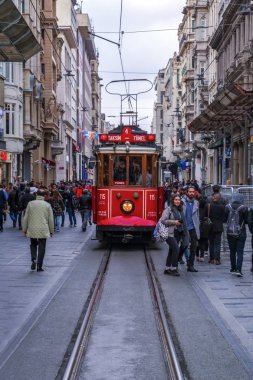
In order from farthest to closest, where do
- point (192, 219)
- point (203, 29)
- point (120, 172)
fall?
1. point (203, 29)
2. point (120, 172)
3. point (192, 219)

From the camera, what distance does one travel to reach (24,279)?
46.0 feet

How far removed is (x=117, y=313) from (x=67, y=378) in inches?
Answer: 140

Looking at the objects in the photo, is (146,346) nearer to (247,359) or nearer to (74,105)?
(247,359)

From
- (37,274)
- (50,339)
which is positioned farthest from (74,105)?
(50,339)

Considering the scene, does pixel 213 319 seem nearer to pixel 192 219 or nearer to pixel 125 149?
pixel 192 219

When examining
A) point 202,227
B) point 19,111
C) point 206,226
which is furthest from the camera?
point 19,111

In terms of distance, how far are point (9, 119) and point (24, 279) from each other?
98.7 ft

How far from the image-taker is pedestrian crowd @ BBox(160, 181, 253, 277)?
580 inches

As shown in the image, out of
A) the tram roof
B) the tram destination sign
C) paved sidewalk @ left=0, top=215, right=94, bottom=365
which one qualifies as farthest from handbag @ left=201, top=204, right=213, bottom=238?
the tram destination sign

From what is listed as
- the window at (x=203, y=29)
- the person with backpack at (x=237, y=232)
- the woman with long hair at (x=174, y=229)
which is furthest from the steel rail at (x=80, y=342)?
the window at (x=203, y=29)

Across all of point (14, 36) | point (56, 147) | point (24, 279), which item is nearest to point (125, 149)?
point (14, 36)

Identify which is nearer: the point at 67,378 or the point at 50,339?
the point at 67,378

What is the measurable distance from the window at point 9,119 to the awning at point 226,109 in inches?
469

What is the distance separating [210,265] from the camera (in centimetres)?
1666
